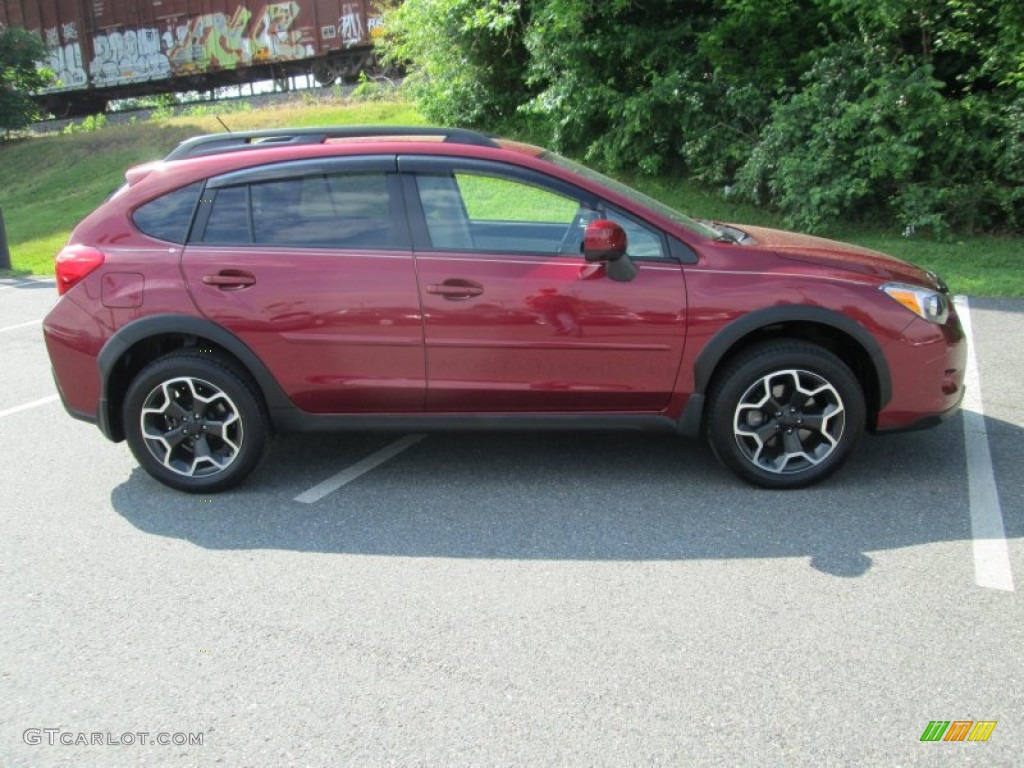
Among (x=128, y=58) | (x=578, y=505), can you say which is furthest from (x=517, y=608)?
(x=128, y=58)

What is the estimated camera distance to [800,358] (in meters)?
4.15

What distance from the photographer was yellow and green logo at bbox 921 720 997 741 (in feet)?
8.46

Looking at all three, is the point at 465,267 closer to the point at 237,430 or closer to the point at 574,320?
the point at 574,320

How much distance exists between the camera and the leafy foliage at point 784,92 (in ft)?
34.1

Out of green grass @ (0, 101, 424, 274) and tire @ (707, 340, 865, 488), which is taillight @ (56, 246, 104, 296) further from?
green grass @ (0, 101, 424, 274)

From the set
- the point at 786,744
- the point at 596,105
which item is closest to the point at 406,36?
the point at 596,105

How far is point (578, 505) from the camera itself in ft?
13.8

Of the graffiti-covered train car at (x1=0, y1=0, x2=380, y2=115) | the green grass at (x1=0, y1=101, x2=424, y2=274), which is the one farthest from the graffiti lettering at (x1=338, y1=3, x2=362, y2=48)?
the green grass at (x1=0, y1=101, x2=424, y2=274)

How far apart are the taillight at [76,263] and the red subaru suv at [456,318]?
1 centimetres

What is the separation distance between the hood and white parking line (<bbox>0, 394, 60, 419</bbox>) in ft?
15.8

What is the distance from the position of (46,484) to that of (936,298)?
464 centimetres

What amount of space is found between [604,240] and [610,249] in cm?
5

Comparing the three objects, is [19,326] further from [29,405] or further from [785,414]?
[785,414]

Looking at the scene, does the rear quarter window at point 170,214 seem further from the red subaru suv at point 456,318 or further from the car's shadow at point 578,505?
the car's shadow at point 578,505
